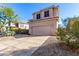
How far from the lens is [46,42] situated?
3.80 metres

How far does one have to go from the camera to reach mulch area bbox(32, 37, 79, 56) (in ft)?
10.7

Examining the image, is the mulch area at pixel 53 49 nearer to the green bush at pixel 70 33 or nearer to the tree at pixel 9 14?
the green bush at pixel 70 33

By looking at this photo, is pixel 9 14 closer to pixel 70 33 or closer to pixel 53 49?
pixel 53 49

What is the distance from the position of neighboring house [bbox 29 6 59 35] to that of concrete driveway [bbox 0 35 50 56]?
222mm

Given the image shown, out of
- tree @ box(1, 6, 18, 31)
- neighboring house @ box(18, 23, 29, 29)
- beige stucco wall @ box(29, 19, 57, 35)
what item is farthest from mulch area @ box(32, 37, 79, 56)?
tree @ box(1, 6, 18, 31)

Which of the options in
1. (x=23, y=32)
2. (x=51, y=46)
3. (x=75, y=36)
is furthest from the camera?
(x=23, y=32)

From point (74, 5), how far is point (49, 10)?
0.74 metres

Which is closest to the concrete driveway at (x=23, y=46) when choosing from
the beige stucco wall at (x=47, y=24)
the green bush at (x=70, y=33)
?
the beige stucco wall at (x=47, y=24)

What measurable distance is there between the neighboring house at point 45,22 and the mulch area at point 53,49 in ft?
0.91

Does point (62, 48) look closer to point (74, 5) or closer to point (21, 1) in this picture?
point (74, 5)

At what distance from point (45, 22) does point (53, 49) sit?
0.92 meters

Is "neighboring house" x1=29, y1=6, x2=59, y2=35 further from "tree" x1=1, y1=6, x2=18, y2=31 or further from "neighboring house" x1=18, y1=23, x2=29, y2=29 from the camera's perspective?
"tree" x1=1, y1=6, x2=18, y2=31

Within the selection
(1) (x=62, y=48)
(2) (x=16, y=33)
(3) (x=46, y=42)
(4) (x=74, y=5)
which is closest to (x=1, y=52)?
(2) (x=16, y=33)

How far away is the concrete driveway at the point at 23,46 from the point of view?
10.8 feet
